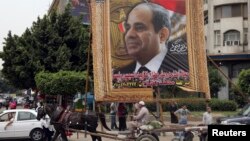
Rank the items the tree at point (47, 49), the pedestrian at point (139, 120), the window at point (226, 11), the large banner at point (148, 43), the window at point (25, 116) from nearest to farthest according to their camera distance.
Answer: the pedestrian at point (139, 120) < the large banner at point (148, 43) < the window at point (25, 116) < the tree at point (47, 49) < the window at point (226, 11)

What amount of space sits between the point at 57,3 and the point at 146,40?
68243 millimetres

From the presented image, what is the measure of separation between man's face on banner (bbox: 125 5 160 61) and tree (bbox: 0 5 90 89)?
1657cm

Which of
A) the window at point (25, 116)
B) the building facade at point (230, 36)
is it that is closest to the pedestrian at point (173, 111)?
the window at point (25, 116)

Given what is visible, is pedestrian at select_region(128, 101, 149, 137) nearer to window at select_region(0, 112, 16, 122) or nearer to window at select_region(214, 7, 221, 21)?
window at select_region(0, 112, 16, 122)

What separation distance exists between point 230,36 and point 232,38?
0.37 metres

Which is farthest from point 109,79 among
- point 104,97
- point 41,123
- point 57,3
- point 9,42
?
point 57,3

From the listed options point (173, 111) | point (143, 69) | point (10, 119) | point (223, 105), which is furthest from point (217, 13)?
point (143, 69)

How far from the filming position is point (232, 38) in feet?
182

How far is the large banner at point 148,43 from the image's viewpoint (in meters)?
16.3

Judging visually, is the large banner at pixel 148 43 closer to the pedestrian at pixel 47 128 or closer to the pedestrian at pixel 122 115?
the pedestrian at pixel 47 128

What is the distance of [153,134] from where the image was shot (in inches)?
547

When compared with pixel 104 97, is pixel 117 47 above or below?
above

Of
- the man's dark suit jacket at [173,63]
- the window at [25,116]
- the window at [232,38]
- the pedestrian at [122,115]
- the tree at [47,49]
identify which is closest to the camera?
the man's dark suit jacket at [173,63]

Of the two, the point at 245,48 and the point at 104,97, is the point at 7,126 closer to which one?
the point at 104,97
